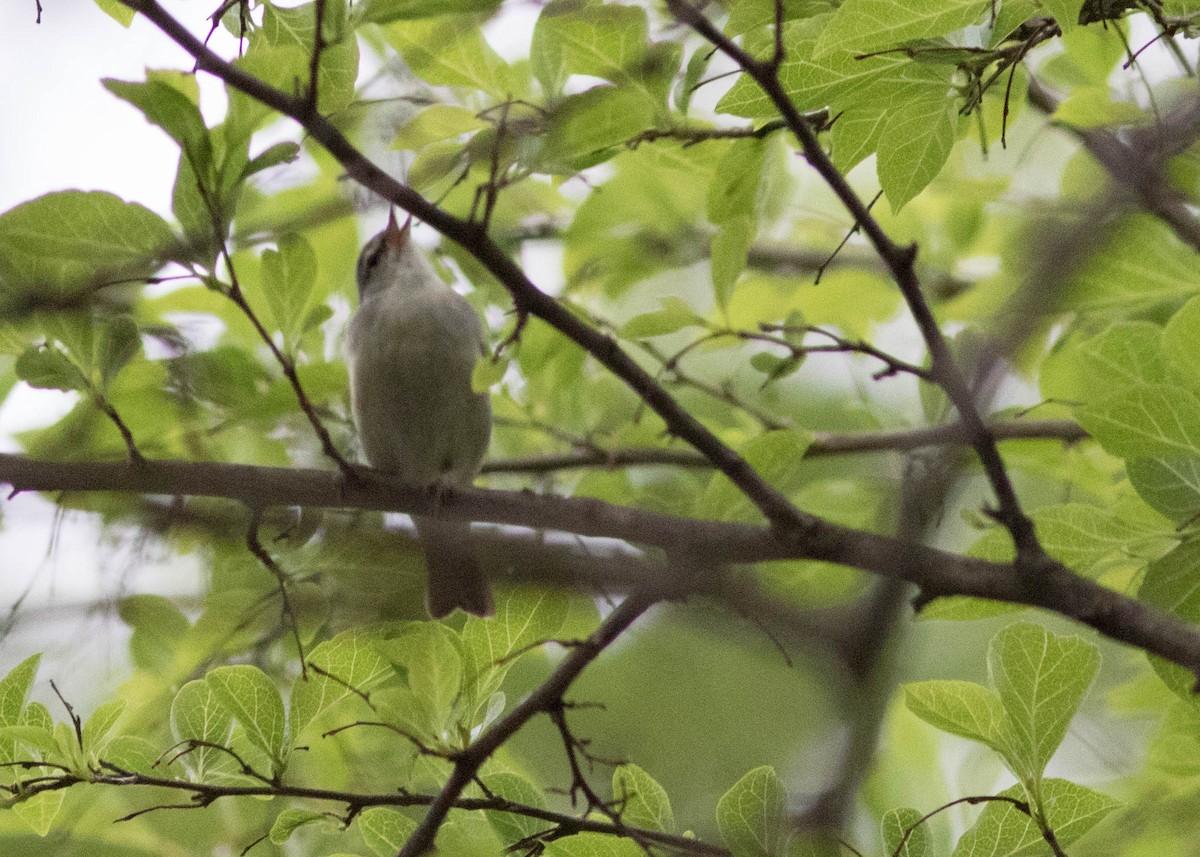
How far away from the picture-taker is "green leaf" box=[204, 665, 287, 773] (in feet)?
7.07

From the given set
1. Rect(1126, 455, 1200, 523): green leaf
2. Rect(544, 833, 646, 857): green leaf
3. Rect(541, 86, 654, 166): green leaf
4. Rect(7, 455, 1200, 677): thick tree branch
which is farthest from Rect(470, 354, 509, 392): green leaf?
Rect(1126, 455, 1200, 523): green leaf

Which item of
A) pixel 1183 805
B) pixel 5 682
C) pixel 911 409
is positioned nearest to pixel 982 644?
pixel 911 409

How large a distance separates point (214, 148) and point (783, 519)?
1.25 m

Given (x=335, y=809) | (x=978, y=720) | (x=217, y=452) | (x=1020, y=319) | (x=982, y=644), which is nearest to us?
(x=1020, y=319)

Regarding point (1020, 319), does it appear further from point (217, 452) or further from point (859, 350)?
point (217, 452)

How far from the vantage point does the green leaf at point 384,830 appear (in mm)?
2283

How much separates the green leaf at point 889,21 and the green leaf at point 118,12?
4.33 feet

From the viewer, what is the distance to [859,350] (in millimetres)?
2217

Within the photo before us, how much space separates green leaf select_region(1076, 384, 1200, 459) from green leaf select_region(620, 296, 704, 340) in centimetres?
93

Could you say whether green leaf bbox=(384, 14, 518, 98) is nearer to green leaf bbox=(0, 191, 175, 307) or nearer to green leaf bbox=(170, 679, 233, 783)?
green leaf bbox=(0, 191, 175, 307)

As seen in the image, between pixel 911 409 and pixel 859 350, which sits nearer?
pixel 859 350

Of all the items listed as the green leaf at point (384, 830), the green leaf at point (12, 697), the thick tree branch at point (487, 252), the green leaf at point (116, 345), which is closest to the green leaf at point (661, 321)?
the thick tree branch at point (487, 252)

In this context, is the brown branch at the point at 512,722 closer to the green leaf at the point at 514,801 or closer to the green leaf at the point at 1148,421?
the green leaf at the point at 514,801

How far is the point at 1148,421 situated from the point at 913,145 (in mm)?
633
